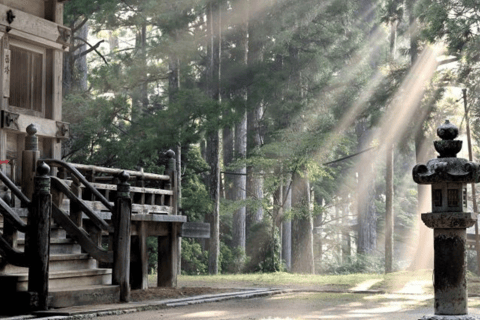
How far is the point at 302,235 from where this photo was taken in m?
34.8

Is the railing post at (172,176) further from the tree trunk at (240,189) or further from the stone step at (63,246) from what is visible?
the tree trunk at (240,189)

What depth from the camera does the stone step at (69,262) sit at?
1343 cm

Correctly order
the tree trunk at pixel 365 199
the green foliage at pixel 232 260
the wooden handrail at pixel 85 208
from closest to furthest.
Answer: the wooden handrail at pixel 85 208, the green foliage at pixel 232 260, the tree trunk at pixel 365 199

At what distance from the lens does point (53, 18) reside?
18.1 metres

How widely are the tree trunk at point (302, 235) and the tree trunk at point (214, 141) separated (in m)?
3.58

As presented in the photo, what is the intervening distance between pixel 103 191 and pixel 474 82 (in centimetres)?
1397

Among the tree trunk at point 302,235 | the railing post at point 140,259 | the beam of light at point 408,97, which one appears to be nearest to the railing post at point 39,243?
the railing post at point 140,259

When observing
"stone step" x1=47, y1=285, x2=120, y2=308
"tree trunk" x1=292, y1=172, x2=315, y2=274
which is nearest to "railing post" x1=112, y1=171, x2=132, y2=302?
"stone step" x1=47, y1=285, x2=120, y2=308

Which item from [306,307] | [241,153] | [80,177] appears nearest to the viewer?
[306,307]

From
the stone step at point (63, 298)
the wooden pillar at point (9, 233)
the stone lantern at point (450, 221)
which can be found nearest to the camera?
the stone lantern at point (450, 221)

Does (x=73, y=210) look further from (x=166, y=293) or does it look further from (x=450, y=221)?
(x=450, y=221)

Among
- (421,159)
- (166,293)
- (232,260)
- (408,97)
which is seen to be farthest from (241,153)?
(166,293)

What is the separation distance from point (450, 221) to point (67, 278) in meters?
7.26

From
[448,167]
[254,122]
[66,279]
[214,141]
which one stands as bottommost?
[66,279]
